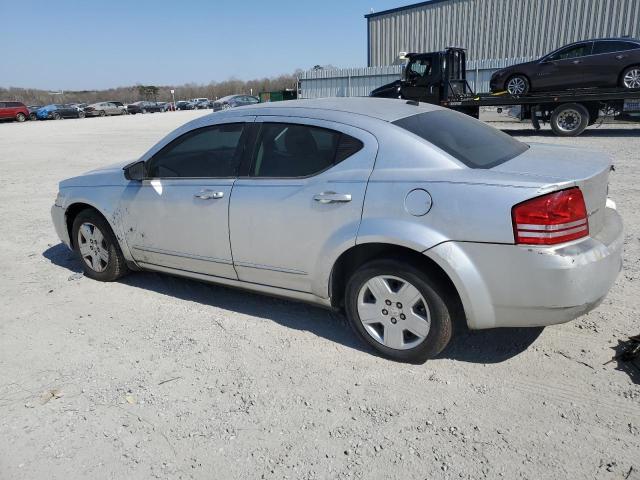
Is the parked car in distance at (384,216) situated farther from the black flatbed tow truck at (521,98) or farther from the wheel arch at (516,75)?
the wheel arch at (516,75)

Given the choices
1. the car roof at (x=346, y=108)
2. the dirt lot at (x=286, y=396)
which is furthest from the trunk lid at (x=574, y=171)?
the dirt lot at (x=286, y=396)

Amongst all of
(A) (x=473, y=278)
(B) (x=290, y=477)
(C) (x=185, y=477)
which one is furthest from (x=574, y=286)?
(C) (x=185, y=477)

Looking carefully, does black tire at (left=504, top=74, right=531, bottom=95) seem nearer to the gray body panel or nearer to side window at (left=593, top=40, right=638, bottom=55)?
side window at (left=593, top=40, right=638, bottom=55)

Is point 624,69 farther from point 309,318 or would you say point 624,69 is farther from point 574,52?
point 309,318

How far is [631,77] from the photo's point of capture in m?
14.6

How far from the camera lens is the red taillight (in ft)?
9.05

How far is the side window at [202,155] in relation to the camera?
3.97 metres

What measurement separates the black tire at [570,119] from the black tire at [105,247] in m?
14.1

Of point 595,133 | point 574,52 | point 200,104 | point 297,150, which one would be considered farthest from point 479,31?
point 200,104

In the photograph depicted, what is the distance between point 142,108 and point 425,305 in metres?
59.1

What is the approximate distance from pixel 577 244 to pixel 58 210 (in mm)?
4518

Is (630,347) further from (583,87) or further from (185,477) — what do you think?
(583,87)

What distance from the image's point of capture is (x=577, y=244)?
2861 millimetres

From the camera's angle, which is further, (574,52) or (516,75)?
(516,75)
